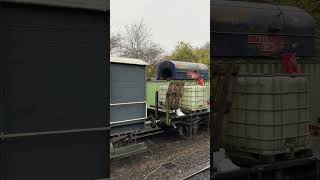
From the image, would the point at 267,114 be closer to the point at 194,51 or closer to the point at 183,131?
the point at 194,51

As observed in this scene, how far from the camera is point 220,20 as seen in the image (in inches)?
136

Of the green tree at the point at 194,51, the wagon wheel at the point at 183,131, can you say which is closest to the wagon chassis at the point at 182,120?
the wagon wheel at the point at 183,131

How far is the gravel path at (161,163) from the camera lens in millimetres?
6598

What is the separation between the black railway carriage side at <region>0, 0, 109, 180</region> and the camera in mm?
1956

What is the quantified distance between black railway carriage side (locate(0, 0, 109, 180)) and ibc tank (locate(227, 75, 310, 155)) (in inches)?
70.6

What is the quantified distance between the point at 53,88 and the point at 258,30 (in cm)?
249

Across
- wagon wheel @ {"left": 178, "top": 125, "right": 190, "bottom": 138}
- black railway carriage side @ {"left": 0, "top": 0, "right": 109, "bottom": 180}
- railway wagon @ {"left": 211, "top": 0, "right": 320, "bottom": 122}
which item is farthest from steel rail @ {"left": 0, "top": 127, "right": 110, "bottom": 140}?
wagon wheel @ {"left": 178, "top": 125, "right": 190, "bottom": 138}

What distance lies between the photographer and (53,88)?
2.05 metres

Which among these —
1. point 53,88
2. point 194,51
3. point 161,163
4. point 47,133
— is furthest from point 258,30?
point 161,163

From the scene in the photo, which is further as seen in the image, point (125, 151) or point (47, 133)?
point (125, 151)

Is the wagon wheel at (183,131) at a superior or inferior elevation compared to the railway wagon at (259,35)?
inferior

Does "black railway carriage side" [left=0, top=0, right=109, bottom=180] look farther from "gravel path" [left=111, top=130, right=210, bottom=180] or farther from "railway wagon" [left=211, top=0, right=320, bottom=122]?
"gravel path" [left=111, top=130, right=210, bottom=180]

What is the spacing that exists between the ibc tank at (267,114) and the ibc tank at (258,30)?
382 millimetres

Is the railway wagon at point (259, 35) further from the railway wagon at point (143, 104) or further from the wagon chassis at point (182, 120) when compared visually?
the wagon chassis at point (182, 120)
